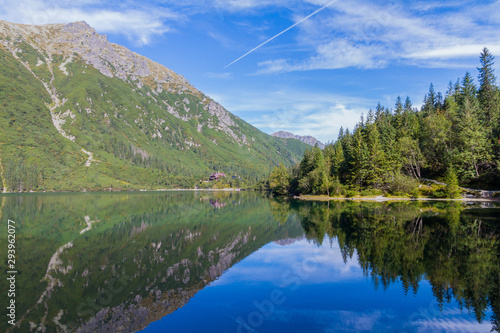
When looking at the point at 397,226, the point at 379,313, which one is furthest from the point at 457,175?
the point at 379,313

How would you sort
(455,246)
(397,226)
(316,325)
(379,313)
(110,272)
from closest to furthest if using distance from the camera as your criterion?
(316,325)
(379,313)
(110,272)
(455,246)
(397,226)

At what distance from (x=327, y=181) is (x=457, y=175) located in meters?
37.6

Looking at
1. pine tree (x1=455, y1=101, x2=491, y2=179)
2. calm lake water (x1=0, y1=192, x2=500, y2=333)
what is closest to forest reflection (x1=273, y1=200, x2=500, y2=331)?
calm lake water (x1=0, y1=192, x2=500, y2=333)

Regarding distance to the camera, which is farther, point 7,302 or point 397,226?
point 397,226

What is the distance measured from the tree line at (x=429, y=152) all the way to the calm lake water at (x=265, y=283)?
53.7 metres

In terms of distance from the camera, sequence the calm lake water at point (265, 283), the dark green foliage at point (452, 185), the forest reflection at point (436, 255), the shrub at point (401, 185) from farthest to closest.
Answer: the shrub at point (401, 185) → the dark green foliage at point (452, 185) → the forest reflection at point (436, 255) → the calm lake water at point (265, 283)

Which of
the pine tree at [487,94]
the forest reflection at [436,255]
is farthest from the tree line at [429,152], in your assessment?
the forest reflection at [436,255]

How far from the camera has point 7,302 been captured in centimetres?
1492

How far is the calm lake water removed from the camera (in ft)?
42.5

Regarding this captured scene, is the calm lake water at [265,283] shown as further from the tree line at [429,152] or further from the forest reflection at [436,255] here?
the tree line at [429,152]

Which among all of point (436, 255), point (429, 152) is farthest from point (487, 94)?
point (436, 255)

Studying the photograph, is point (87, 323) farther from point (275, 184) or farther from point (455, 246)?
point (275, 184)

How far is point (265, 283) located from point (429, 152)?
91.7 m

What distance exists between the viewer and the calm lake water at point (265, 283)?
12953 millimetres
